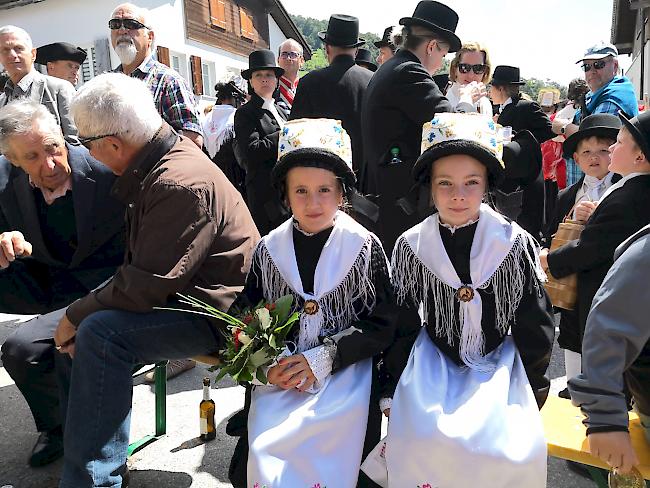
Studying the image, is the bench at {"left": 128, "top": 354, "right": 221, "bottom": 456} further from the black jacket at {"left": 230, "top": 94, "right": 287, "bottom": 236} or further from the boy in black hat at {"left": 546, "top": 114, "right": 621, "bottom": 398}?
the boy in black hat at {"left": 546, "top": 114, "right": 621, "bottom": 398}

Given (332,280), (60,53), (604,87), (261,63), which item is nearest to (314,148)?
(332,280)

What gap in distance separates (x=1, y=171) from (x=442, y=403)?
264 centimetres

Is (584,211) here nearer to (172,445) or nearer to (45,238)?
(172,445)

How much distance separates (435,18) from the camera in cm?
346

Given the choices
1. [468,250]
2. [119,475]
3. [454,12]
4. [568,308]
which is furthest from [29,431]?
[454,12]

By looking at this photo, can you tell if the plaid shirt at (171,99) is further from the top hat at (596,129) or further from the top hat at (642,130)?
the top hat at (642,130)

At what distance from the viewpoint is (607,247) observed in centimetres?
257

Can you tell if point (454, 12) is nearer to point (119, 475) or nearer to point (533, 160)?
point (533, 160)

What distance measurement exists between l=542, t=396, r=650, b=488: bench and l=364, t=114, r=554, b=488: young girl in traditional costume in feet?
0.32

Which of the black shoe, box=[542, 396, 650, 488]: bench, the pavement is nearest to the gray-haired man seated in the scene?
the pavement

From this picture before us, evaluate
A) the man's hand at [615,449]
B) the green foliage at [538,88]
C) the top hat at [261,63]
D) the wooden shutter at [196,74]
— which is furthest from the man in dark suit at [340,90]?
the wooden shutter at [196,74]

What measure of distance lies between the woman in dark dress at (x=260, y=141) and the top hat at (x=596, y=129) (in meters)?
2.06

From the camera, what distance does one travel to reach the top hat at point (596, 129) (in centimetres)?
350

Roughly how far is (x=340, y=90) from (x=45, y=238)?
2.25m
